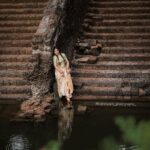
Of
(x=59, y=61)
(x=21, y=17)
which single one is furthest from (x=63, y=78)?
(x=21, y=17)

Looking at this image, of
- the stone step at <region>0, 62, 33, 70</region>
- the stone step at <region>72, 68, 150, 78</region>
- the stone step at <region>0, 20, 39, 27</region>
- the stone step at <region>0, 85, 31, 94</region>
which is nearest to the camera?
the stone step at <region>0, 85, 31, 94</region>

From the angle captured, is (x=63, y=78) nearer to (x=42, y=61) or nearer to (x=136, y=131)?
(x=42, y=61)

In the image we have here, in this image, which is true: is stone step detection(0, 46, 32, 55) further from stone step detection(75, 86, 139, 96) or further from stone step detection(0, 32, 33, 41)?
stone step detection(75, 86, 139, 96)

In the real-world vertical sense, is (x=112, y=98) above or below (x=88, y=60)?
below


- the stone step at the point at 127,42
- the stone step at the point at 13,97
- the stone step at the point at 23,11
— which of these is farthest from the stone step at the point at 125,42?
the stone step at the point at 13,97

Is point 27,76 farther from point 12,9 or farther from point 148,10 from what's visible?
point 148,10

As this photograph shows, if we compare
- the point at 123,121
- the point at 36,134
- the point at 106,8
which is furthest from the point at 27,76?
the point at 123,121

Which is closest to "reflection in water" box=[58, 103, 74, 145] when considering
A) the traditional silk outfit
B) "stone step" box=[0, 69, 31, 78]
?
the traditional silk outfit
